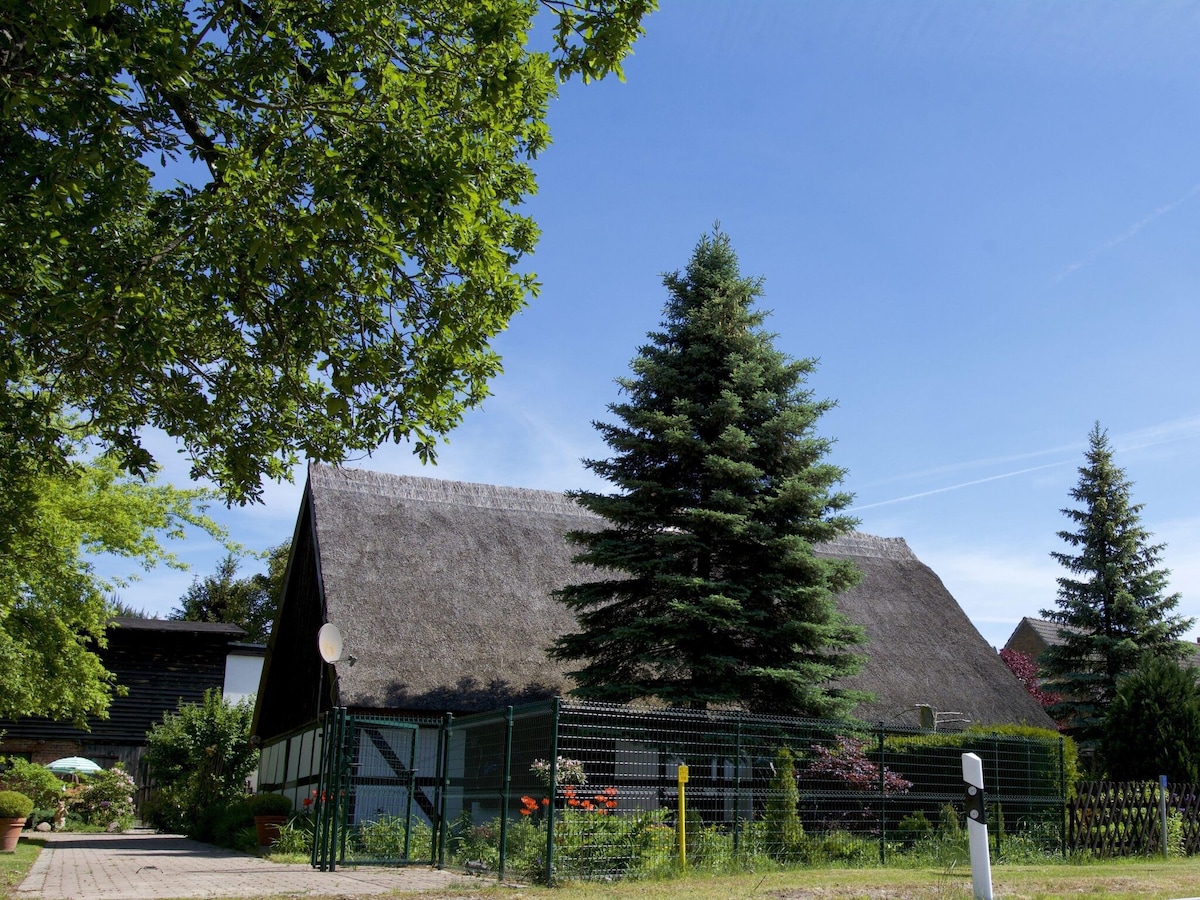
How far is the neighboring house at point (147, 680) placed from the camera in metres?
29.9

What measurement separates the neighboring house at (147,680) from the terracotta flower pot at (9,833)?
14803 millimetres

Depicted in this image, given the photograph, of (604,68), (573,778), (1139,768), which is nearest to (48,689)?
(573,778)

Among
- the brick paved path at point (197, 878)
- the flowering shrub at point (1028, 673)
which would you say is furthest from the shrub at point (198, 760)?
the flowering shrub at point (1028, 673)

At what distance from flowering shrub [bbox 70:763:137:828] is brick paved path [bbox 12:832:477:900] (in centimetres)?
1263

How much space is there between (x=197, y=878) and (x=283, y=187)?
7653 millimetres

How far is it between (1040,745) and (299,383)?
11.5 m

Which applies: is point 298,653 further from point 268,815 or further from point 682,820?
point 682,820

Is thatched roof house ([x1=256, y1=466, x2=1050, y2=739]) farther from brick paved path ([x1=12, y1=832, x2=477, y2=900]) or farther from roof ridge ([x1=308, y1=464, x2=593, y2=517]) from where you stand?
brick paved path ([x1=12, y1=832, x2=477, y2=900])

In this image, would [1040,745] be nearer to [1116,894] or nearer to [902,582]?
[1116,894]

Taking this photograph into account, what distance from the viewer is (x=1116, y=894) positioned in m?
8.30

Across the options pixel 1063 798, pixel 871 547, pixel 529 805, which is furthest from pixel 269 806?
pixel 871 547

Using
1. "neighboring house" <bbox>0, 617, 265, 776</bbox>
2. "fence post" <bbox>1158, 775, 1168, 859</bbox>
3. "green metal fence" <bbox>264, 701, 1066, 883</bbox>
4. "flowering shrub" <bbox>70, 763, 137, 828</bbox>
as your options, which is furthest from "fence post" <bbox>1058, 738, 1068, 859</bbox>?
"neighboring house" <bbox>0, 617, 265, 776</bbox>

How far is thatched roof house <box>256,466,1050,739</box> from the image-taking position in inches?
682

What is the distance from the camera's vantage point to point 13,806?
1523cm
